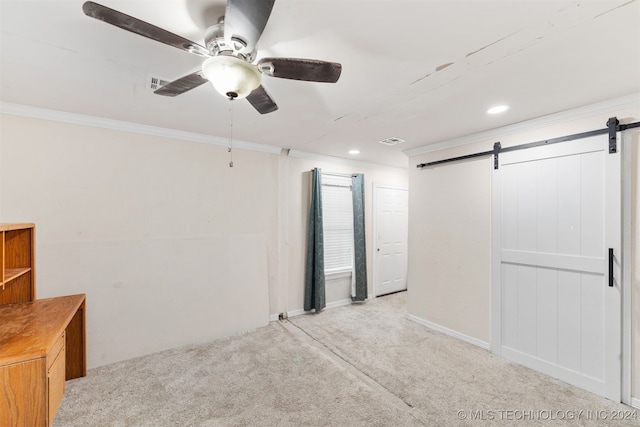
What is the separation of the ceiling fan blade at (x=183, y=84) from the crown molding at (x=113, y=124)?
1558 millimetres

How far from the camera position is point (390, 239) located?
5145 millimetres

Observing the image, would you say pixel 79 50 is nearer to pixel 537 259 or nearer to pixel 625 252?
pixel 537 259

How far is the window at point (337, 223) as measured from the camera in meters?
4.43

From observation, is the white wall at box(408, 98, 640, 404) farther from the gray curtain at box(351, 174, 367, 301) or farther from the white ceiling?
the gray curtain at box(351, 174, 367, 301)

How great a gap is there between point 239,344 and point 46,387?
1.80 m

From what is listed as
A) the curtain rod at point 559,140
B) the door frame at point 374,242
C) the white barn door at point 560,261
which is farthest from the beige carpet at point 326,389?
the curtain rod at point 559,140

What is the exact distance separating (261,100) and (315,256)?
107 inches

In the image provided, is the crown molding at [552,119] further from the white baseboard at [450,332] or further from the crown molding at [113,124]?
the crown molding at [113,124]

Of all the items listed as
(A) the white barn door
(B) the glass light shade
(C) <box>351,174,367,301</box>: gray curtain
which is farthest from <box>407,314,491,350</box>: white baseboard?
(B) the glass light shade

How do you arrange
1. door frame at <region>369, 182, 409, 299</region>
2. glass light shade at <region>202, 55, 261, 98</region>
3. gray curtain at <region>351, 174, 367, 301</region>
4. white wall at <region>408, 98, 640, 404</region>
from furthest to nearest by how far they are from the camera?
door frame at <region>369, 182, 409, 299</region>, gray curtain at <region>351, 174, 367, 301</region>, white wall at <region>408, 98, 640, 404</region>, glass light shade at <region>202, 55, 261, 98</region>

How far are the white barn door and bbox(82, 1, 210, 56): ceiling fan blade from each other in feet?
9.81

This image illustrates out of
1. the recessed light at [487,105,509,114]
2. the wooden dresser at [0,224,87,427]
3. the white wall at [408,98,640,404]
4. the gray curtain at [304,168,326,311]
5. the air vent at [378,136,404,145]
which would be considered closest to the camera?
the wooden dresser at [0,224,87,427]

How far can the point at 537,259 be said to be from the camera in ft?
8.67

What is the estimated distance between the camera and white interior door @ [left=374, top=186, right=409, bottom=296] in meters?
4.96
